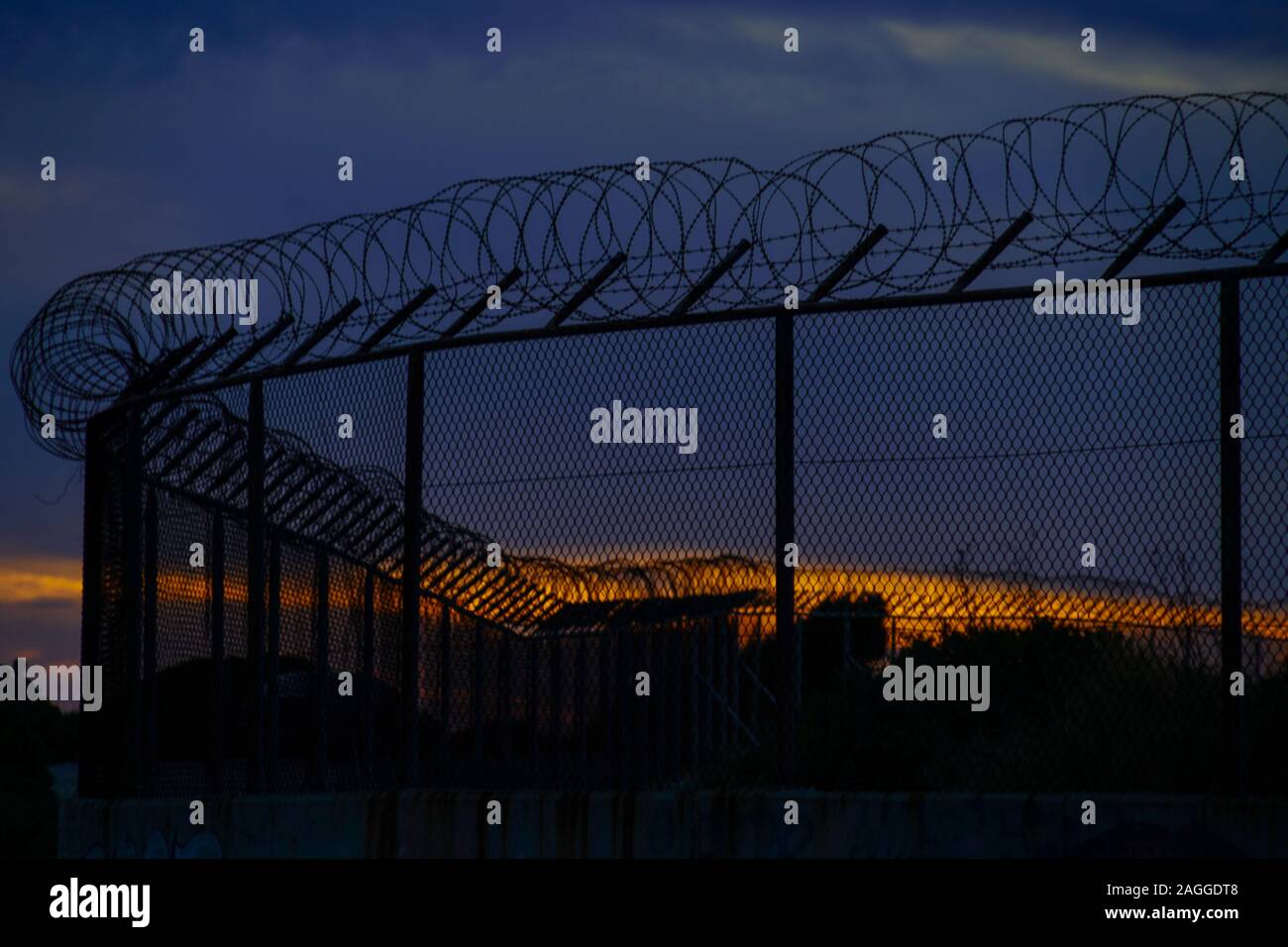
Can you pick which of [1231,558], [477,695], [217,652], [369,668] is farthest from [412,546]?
[1231,558]

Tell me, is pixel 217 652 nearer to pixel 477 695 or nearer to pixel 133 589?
pixel 133 589

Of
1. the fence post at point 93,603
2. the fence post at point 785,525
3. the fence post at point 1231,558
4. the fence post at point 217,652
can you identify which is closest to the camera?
the fence post at point 1231,558

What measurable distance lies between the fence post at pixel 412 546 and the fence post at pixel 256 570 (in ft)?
5.65

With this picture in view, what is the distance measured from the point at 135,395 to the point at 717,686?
474cm

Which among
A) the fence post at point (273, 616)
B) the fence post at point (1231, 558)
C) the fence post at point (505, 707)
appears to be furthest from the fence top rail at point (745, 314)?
the fence post at point (505, 707)

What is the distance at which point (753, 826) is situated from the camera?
8.22 m

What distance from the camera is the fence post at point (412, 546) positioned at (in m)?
9.62

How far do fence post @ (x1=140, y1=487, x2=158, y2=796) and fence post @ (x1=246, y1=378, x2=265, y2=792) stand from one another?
1.22 metres

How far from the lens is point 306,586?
1219cm

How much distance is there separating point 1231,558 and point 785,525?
2.01m

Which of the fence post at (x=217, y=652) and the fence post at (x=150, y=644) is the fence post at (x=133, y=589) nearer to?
the fence post at (x=150, y=644)
